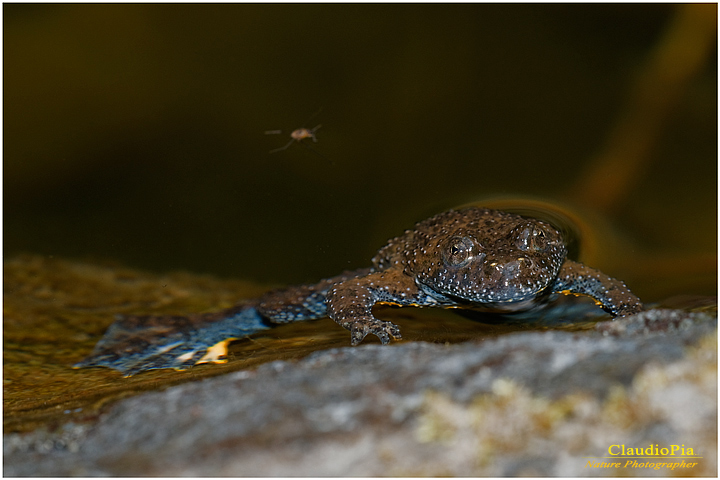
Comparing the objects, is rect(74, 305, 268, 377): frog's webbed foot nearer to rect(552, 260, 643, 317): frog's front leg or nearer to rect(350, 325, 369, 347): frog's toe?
rect(350, 325, 369, 347): frog's toe

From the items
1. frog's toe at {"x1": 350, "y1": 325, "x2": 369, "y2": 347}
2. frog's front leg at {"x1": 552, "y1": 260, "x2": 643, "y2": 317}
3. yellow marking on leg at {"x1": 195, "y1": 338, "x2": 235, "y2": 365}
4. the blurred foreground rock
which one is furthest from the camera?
frog's front leg at {"x1": 552, "y1": 260, "x2": 643, "y2": 317}

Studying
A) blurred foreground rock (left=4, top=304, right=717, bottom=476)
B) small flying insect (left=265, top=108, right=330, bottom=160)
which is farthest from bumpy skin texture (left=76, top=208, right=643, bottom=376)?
small flying insect (left=265, top=108, right=330, bottom=160)

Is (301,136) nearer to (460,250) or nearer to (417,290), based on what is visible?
(417,290)

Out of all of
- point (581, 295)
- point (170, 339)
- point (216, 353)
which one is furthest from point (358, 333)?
point (581, 295)

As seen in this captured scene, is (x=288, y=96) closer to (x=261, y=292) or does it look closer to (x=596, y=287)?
(x=261, y=292)

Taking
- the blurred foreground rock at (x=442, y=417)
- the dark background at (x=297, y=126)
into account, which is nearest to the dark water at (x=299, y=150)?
the dark background at (x=297, y=126)

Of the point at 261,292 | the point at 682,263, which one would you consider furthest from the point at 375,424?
the point at 682,263

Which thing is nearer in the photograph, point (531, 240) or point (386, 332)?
point (386, 332)
